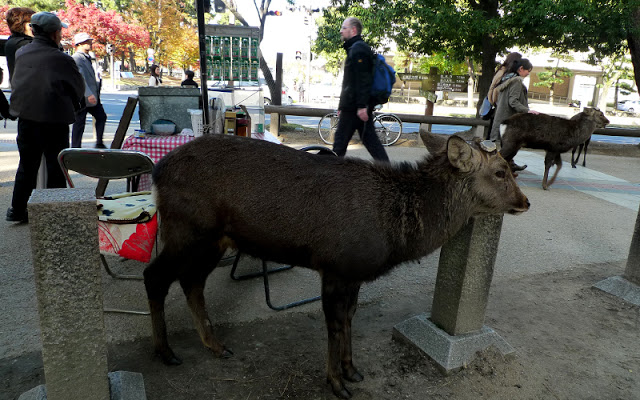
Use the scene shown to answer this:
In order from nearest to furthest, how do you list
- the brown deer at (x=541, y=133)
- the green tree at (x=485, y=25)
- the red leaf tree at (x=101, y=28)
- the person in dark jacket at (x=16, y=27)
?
the person in dark jacket at (x=16, y=27) → the brown deer at (x=541, y=133) → the green tree at (x=485, y=25) → the red leaf tree at (x=101, y=28)

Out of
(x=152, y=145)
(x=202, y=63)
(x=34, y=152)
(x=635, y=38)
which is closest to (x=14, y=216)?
(x=34, y=152)

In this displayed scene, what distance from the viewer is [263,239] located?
2.67 metres

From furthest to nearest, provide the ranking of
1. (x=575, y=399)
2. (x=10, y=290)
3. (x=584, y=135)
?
(x=584, y=135)
(x=10, y=290)
(x=575, y=399)

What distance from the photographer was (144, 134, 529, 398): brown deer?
8.57ft

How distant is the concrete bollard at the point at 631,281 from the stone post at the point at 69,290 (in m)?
4.32

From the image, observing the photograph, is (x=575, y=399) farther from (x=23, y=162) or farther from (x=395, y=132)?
(x=395, y=132)

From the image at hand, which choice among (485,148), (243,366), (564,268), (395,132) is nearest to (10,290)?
(243,366)

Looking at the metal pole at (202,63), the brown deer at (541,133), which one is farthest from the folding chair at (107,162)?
the brown deer at (541,133)

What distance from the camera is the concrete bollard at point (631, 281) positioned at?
413 cm

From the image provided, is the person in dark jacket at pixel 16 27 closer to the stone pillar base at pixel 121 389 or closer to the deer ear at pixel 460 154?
the stone pillar base at pixel 121 389

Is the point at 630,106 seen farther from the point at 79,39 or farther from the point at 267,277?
the point at 267,277

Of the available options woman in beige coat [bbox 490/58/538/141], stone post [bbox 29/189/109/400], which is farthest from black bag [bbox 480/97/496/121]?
stone post [bbox 29/189/109/400]

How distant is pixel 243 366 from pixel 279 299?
0.97 m

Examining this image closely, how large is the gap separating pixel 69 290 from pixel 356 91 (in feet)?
14.8
